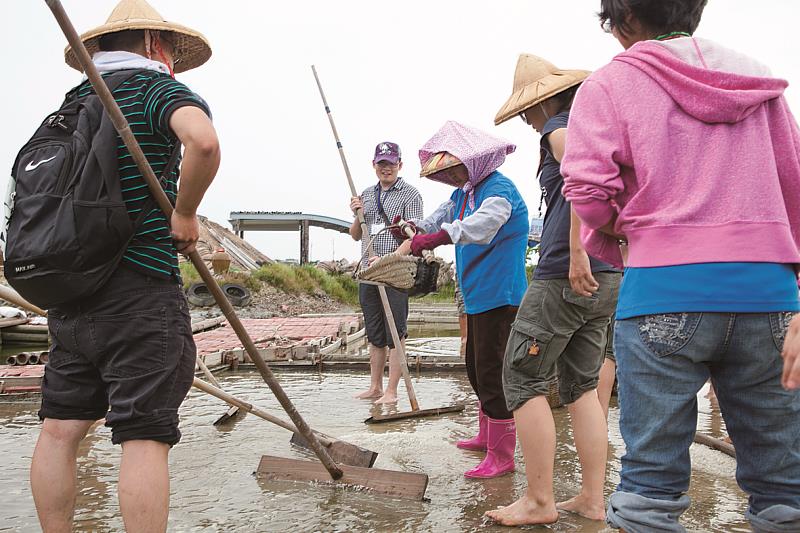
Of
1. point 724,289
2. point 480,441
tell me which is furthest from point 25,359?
point 724,289

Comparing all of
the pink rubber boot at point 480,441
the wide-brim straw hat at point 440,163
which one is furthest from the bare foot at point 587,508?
the wide-brim straw hat at point 440,163

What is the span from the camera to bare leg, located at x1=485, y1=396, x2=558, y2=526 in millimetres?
2684

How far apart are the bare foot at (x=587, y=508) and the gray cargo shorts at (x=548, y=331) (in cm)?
39

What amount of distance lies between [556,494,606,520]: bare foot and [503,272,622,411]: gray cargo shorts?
39 centimetres

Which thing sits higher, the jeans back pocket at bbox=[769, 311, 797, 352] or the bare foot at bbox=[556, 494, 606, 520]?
the jeans back pocket at bbox=[769, 311, 797, 352]

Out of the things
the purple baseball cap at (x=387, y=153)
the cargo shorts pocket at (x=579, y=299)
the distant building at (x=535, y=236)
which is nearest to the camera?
the cargo shorts pocket at (x=579, y=299)

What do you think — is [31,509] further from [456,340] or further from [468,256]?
[456,340]

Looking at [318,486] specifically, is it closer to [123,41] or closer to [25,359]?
[123,41]

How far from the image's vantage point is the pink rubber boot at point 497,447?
3.39 meters

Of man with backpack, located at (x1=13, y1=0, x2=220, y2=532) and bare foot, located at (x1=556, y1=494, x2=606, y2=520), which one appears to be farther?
bare foot, located at (x1=556, y1=494, x2=606, y2=520)

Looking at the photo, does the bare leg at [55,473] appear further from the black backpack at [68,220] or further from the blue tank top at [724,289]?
the blue tank top at [724,289]

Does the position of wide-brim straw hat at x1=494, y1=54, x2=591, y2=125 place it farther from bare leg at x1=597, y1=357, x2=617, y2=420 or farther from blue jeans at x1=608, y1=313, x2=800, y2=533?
bare leg at x1=597, y1=357, x2=617, y2=420

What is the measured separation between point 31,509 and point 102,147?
1.68 meters

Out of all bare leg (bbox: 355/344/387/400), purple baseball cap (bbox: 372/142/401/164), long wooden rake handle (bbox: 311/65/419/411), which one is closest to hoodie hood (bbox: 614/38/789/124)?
long wooden rake handle (bbox: 311/65/419/411)
